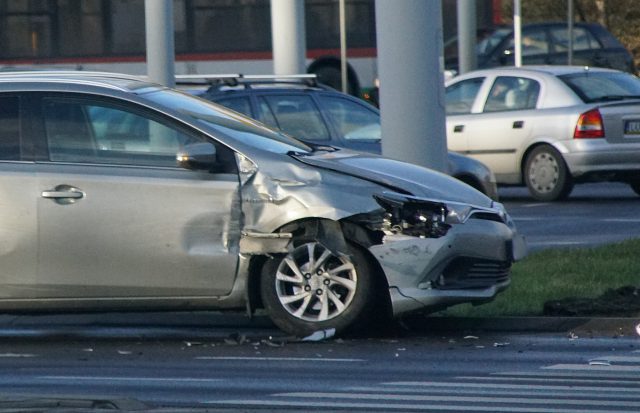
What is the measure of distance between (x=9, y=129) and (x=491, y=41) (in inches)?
901

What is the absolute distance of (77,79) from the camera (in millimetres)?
9180

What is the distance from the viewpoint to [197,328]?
9.32m

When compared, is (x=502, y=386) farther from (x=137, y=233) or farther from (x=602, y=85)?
(x=602, y=85)

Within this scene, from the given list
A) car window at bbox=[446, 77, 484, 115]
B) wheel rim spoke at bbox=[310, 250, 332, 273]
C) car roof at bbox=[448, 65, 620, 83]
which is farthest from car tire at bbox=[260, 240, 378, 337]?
car window at bbox=[446, 77, 484, 115]

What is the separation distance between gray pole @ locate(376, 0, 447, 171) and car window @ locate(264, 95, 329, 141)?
3422mm

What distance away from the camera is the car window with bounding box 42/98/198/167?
8820 millimetres

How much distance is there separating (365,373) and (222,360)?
3.02 feet

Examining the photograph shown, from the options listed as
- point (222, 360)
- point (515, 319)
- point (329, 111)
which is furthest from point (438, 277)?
point (329, 111)

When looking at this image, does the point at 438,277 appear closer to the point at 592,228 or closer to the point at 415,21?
the point at 415,21

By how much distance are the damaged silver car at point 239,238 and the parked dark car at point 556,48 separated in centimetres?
2205

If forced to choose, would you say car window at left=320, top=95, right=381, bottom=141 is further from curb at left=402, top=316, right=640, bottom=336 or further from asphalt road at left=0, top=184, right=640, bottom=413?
curb at left=402, top=316, right=640, bottom=336

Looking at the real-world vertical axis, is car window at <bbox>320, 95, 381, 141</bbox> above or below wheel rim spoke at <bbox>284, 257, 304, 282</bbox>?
above

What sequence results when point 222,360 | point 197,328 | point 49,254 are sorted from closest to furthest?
1. point 222,360
2. point 49,254
3. point 197,328

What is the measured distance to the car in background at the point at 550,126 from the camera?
17609 mm
